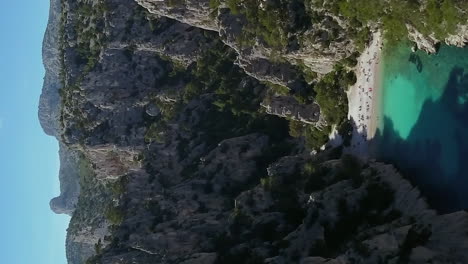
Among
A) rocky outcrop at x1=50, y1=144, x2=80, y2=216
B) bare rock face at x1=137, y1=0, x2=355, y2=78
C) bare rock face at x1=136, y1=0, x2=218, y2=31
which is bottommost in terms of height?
rocky outcrop at x1=50, y1=144, x2=80, y2=216

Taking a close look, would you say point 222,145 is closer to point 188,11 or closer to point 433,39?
point 188,11

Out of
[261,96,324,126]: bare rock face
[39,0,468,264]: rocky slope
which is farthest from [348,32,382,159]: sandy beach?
[261,96,324,126]: bare rock face

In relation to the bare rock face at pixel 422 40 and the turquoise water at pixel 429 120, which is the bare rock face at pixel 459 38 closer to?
the turquoise water at pixel 429 120

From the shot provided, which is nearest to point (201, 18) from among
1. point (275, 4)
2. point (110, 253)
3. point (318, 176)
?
point (275, 4)

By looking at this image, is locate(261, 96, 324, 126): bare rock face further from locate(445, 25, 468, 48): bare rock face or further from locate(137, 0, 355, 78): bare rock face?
locate(445, 25, 468, 48): bare rock face

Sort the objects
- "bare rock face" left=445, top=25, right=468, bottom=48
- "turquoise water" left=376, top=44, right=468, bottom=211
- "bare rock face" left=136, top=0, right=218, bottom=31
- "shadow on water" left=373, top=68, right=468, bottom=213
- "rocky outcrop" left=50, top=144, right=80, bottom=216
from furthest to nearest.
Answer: "rocky outcrop" left=50, top=144, right=80, bottom=216 < "bare rock face" left=136, top=0, right=218, bottom=31 < "turquoise water" left=376, top=44, right=468, bottom=211 < "shadow on water" left=373, top=68, right=468, bottom=213 < "bare rock face" left=445, top=25, right=468, bottom=48

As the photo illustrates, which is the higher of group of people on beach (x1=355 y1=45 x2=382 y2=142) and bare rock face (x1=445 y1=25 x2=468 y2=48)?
bare rock face (x1=445 y1=25 x2=468 y2=48)
